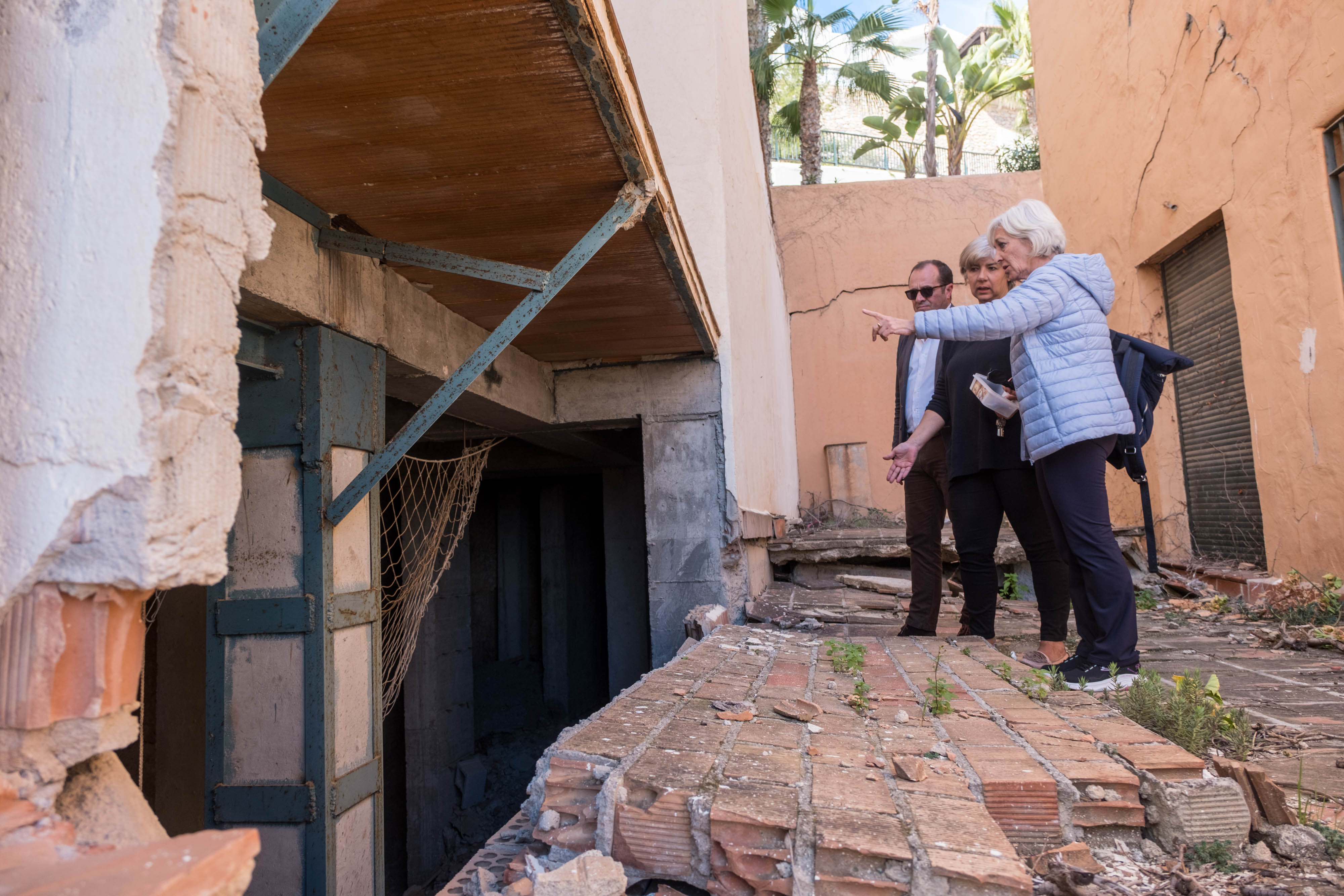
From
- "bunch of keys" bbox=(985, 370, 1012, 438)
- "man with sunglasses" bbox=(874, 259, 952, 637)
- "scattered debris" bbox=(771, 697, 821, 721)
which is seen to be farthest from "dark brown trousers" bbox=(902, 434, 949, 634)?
"scattered debris" bbox=(771, 697, 821, 721)

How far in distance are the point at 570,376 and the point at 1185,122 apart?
4.73m

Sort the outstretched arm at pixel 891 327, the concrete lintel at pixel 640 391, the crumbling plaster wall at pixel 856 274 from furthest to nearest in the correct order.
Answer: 1. the crumbling plaster wall at pixel 856 274
2. the concrete lintel at pixel 640 391
3. the outstretched arm at pixel 891 327

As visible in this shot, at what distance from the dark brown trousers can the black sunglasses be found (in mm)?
667

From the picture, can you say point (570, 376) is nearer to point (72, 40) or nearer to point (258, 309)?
point (258, 309)

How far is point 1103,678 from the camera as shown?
2535 mm

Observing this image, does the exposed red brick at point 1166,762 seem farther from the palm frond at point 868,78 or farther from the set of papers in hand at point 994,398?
the palm frond at point 868,78

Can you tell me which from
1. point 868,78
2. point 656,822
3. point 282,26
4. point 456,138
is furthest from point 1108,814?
point 868,78

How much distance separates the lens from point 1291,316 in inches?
188

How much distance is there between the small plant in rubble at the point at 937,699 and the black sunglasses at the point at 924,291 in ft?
6.32

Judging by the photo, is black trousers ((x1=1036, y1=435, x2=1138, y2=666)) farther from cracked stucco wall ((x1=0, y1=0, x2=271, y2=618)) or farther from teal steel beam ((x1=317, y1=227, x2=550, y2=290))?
cracked stucco wall ((x1=0, y1=0, x2=271, y2=618))

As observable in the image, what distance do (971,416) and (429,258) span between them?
2.24 m

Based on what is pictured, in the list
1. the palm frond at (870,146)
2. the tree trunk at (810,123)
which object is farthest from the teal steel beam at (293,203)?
the palm frond at (870,146)

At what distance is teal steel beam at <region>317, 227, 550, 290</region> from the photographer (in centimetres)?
274

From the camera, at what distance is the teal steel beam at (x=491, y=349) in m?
2.55
